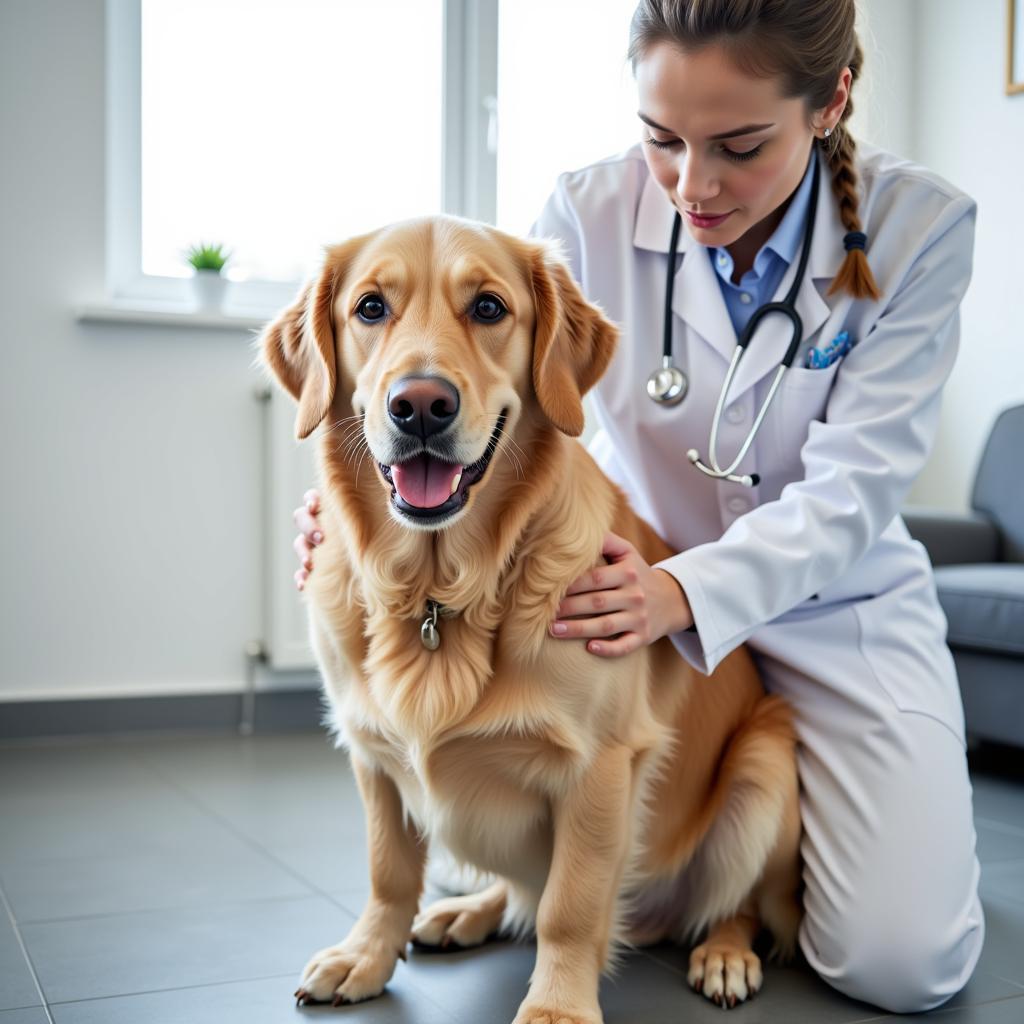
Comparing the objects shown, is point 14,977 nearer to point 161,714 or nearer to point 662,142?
point 662,142

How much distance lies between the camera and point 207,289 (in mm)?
3357

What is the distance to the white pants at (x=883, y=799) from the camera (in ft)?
5.08

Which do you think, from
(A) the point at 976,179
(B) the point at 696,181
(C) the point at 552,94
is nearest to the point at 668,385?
(B) the point at 696,181

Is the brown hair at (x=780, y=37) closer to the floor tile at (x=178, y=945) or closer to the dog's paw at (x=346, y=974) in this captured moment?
the dog's paw at (x=346, y=974)

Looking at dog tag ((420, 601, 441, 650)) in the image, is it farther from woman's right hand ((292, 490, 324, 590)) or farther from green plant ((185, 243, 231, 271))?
green plant ((185, 243, 231, 271))

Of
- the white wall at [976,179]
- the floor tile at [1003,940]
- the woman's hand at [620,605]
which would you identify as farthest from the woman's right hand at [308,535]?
the white wall at [976,179]

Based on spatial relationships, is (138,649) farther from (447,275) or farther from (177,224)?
(447,275)

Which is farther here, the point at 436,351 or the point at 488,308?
the point at 488,308

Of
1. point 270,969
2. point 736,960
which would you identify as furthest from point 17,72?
point 736,960

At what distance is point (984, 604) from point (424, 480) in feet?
6.42

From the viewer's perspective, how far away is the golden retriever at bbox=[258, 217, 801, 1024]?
1.36m

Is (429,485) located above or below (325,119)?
below

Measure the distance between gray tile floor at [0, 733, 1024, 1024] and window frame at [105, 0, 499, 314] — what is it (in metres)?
1.45

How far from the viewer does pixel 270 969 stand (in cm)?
159
